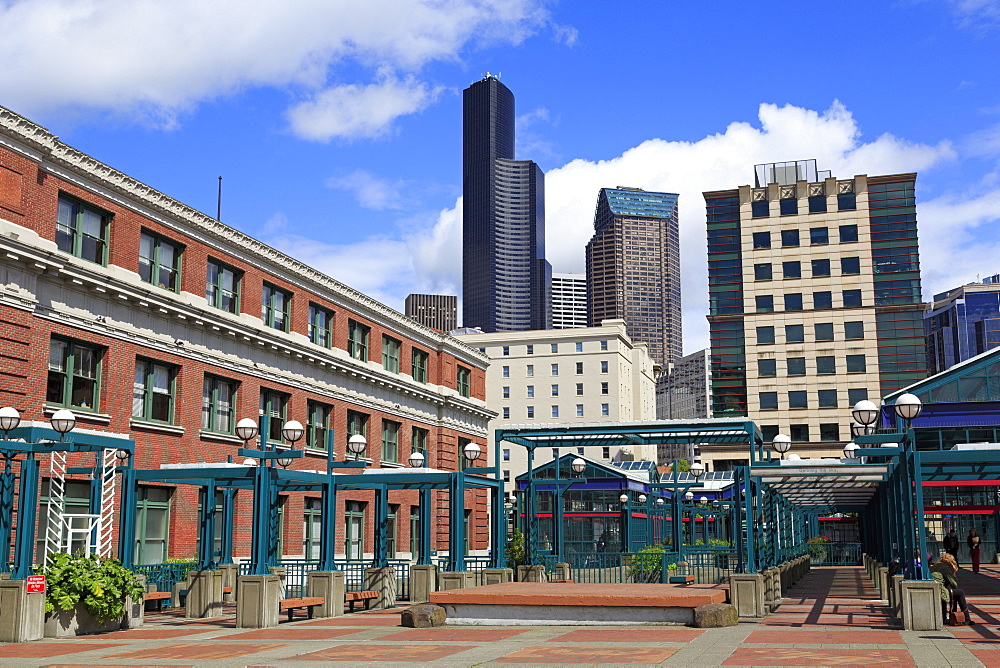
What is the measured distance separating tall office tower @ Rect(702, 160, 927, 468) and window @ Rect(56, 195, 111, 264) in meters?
74.0

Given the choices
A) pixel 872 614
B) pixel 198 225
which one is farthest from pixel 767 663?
pixel 198 225

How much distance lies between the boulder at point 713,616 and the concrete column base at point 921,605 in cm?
320

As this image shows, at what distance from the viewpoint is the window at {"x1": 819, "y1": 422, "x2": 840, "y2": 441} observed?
94.6 m

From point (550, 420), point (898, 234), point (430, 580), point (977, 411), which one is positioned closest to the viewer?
point (430, 580)

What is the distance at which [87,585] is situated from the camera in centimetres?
2014

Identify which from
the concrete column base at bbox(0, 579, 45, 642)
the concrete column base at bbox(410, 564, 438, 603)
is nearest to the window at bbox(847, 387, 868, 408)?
the concrete column base at bbox(410, 564, 438, 603)

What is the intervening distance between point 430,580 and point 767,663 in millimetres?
15713

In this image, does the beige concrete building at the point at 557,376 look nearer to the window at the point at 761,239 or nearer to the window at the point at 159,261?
the window at the point at 761,239

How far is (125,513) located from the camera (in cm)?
2402

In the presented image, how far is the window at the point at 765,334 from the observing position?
321ft

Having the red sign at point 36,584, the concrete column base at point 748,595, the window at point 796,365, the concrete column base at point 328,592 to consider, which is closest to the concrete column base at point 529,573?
the concrete column base at point 328,592

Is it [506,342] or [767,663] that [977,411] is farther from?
[506,342]

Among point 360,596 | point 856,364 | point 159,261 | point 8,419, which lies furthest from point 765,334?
point 8,419

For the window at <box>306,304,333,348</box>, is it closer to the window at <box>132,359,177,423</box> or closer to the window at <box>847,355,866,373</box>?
the window at <box>132,359,177,423</box>
